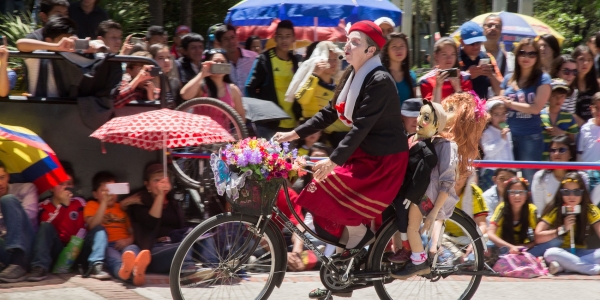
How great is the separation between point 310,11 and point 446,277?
18.5 ft

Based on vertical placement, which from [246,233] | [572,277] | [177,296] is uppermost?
[246,233]

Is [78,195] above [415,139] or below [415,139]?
below

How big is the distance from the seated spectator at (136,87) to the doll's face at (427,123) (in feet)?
8.10

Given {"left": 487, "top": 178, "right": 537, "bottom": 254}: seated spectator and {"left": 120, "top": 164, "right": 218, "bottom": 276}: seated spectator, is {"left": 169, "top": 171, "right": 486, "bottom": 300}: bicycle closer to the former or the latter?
{"left": 120, "top": 164, "right": 218, "bottom": 276}: seated spectator

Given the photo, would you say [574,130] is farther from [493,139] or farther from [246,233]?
[246,233]

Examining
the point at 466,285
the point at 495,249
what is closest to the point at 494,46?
the point at 495,249

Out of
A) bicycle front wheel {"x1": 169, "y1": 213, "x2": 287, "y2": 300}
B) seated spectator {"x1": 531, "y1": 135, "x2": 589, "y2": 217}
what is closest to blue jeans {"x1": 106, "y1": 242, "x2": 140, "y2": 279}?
bicycle front wheel {"x1": 169, "y1": 213, "x2": 287, "y2": 300}

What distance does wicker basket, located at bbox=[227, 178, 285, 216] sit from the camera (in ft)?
15.0

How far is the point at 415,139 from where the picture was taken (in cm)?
497

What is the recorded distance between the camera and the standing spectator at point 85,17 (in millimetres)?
8156

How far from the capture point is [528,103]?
744cm

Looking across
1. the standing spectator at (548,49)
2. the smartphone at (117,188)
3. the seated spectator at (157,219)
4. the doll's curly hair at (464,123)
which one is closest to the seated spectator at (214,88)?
the seated spectator at (157,219)

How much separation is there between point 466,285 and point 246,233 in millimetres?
1674

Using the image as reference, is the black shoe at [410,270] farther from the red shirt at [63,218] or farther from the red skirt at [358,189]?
the red shirt at [63,218]
